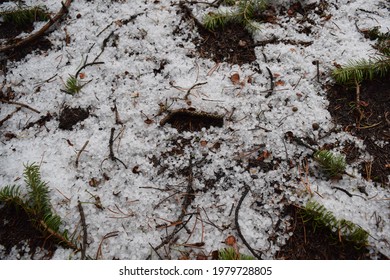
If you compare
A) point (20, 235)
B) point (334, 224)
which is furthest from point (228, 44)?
point (20, 235)

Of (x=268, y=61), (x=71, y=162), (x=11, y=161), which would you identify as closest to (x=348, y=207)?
(x=268, y=61)

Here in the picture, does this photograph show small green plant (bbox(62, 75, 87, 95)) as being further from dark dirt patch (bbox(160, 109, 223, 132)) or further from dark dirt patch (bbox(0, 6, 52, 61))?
dark dirt patch (bbox(160, 109, 223, 132))

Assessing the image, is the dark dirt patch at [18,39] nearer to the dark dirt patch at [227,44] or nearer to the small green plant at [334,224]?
the dark dirt patch at [227,44]

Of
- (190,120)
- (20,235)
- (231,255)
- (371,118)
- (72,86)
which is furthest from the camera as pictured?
(72,86)

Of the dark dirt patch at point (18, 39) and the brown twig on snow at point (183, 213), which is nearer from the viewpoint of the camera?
the brown twig on snow at point (183, 213)

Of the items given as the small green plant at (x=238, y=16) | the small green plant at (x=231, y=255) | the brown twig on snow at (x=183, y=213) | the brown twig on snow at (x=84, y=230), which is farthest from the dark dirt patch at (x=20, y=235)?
the small green plant at (x=238, y=16)

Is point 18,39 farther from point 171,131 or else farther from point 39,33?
point 171,131

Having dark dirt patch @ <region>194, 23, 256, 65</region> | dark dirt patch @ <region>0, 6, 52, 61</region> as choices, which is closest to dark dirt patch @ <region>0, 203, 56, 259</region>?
dark dirt patch @ <region>0, 6, 52, 61</region>
